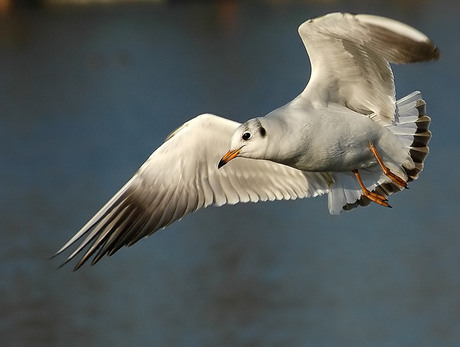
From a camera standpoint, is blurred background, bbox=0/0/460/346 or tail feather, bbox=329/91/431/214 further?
blurred background, bbox=0/0/460/346

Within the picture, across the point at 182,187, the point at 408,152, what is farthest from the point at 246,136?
the point at 408,152

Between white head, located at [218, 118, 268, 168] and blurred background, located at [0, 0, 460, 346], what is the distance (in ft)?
10.1

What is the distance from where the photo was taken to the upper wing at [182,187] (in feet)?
23.7

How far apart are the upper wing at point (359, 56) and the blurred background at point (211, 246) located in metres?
2.74

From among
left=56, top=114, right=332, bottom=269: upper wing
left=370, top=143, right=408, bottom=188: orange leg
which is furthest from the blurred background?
left=370, top=143, right=408, bottom=188: orange leg

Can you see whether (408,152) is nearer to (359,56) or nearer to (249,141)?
(359,56)

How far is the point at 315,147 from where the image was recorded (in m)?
6.66

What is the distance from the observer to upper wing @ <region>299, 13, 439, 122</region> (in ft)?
20.9

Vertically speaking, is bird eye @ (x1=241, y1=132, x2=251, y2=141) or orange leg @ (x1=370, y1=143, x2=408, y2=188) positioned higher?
bird eye @ (x1=241, y1=132, x2=251, y2=141)

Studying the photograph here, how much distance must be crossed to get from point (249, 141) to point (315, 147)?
1.62 feet

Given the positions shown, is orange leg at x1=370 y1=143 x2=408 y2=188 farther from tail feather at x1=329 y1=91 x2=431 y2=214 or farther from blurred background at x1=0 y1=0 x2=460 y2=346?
blurred background at x1=0 y1=0 x2=460 y2=346

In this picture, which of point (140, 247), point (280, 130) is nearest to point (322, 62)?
point (280, 130)

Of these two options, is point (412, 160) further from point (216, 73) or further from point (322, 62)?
point (216, 73)

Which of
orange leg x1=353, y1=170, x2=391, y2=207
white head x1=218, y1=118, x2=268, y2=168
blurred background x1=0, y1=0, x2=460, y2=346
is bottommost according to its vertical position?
blurred background x1=0, y1=0, x2=460, y2=346
